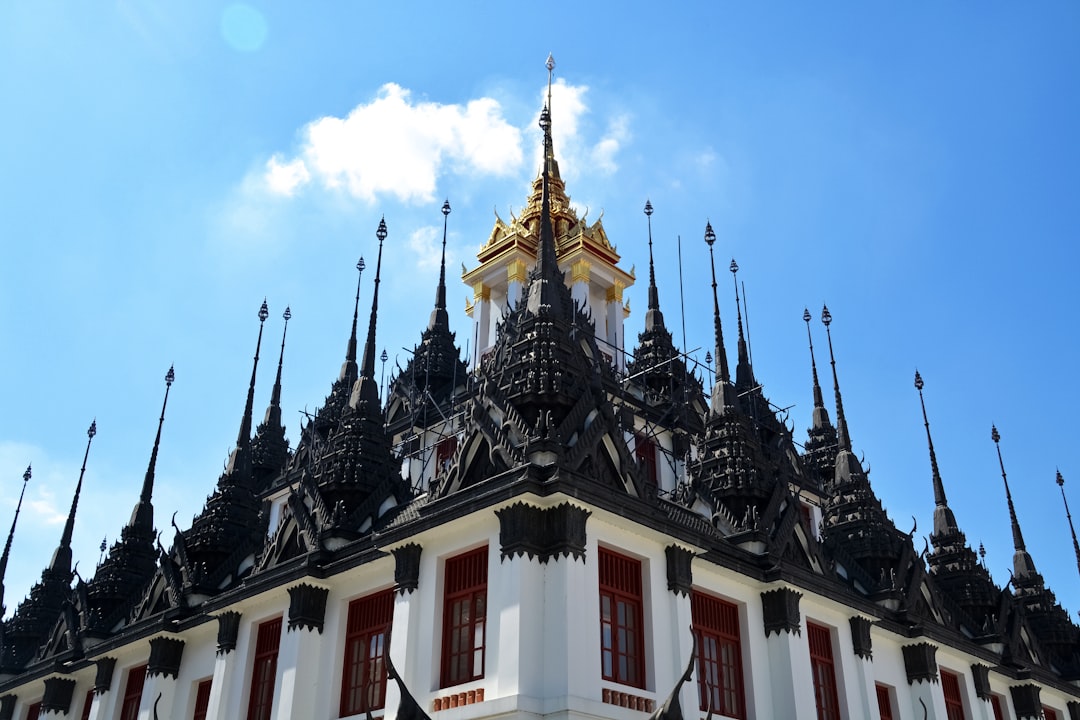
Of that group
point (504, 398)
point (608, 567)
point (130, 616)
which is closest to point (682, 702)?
point (608, 567)

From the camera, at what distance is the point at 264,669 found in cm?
2447

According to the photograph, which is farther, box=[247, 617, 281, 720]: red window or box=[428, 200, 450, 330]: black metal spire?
box=[428, 200, 450, 330]: black metal spire

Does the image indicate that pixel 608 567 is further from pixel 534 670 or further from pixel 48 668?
pixel 48 668

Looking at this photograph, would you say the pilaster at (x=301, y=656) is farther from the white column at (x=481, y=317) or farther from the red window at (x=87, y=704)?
the white column at (x=481, y=317)

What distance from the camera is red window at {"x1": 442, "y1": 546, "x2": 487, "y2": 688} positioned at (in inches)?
759

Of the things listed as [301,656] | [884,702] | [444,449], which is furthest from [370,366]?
[884,702]

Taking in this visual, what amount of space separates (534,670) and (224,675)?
10334mm

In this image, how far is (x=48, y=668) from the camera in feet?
104

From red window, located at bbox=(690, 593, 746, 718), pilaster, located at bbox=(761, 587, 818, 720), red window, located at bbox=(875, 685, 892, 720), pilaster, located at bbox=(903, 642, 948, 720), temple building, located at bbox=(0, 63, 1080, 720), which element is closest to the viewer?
temple building, located at bbox=(0, 63, 1080, 720)

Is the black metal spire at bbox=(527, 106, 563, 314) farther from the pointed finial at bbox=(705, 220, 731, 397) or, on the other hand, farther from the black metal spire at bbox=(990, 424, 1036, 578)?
the black metal spire at bbox=(990, 424, 1036, 578)

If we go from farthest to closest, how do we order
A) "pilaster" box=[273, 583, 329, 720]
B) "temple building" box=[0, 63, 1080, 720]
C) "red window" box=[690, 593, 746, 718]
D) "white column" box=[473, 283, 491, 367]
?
"white column" box=[473, 283, 491, 367] → "pilaster" box=[273, 583, 329, 720] → "red window" box=[690, 593, 746, 718] → "temple building" box=[0, 63, 1080, 720]

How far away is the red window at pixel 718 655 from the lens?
2161 centimetres

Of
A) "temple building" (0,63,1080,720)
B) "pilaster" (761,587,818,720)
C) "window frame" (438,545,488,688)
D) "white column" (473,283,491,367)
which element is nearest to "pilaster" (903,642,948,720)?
"temple building" (0,63,1080,720)

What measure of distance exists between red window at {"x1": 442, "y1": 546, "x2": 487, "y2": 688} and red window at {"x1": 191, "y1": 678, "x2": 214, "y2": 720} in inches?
378
